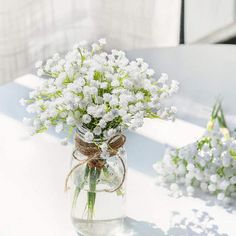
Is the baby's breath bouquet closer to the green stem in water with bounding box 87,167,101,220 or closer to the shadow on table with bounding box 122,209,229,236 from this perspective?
the green stem in water with bounding box 87,167,101,220

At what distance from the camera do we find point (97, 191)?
1.14 m

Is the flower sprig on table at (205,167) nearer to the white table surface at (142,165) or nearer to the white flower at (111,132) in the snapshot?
the white table surface at (142,165)

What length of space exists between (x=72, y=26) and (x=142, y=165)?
63.1 inches

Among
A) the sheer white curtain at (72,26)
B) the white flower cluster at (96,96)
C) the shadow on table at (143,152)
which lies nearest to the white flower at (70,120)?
the white flower cluster at (96,96)

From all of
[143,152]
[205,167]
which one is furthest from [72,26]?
[205,167]

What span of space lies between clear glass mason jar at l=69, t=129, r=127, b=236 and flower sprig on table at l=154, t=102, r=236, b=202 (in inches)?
7.1

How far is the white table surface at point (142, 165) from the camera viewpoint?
1.22 meters

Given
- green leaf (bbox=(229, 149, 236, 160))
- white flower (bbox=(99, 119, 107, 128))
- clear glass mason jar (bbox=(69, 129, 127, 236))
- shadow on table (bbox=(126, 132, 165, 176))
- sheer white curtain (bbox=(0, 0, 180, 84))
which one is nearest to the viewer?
white flower (bbox=(99, 119, 107, 128))

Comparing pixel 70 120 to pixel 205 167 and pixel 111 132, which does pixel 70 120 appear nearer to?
pixel 111 132

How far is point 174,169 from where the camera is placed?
132cm

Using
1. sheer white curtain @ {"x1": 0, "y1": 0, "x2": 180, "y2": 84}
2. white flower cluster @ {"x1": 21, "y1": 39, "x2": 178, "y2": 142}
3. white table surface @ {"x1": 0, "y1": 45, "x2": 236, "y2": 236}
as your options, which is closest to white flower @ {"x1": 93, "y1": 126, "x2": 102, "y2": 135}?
white flower cluster @ {"x1": 21, "y1": 39, "x2": 178, "y2": 142}

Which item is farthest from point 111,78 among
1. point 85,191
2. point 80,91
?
point 85,191

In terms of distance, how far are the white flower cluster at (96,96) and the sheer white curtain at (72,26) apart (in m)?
1.45

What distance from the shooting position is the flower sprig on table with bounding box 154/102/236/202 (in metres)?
1.26
